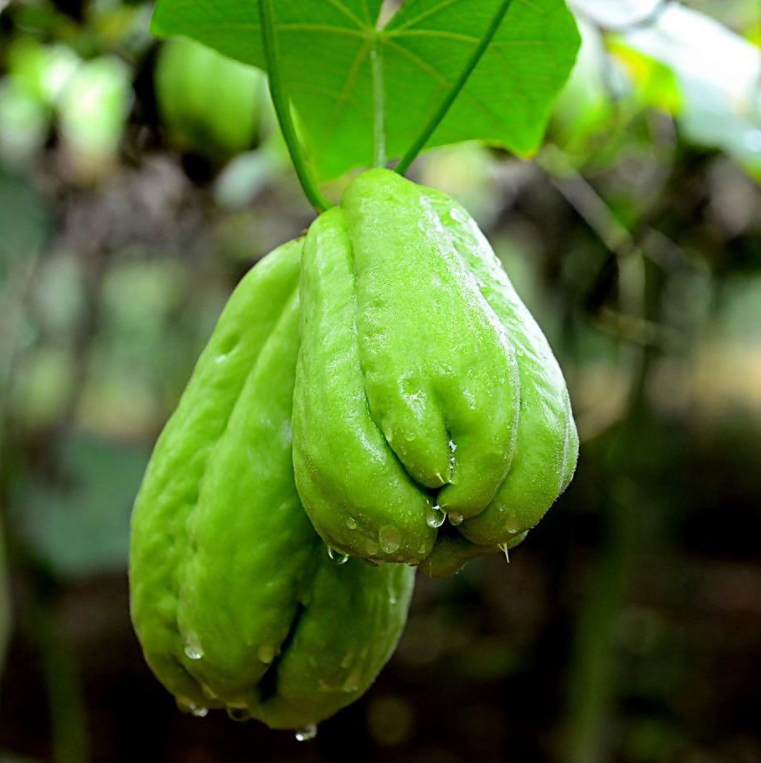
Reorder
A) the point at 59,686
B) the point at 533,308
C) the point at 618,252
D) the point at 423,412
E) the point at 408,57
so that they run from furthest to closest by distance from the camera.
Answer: the point at 533,308, the point at 59,686, the point at 618,252, the point at 408,57, the point at 423,412

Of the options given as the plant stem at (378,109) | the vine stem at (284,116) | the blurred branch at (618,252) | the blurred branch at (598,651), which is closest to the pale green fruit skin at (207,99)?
the blurred branch at (618,252)

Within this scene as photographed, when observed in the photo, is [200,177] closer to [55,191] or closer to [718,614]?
[55,191]

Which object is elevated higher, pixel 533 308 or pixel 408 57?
pixel 408 57

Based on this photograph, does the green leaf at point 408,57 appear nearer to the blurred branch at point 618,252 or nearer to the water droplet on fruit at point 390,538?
the water droplet on fruit at point 390,538

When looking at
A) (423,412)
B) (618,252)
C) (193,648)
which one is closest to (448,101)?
(423,412)

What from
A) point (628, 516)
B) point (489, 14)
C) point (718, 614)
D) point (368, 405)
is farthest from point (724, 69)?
point (718, 614)

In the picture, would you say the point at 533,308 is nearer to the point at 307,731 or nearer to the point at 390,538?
the point at 307,731
